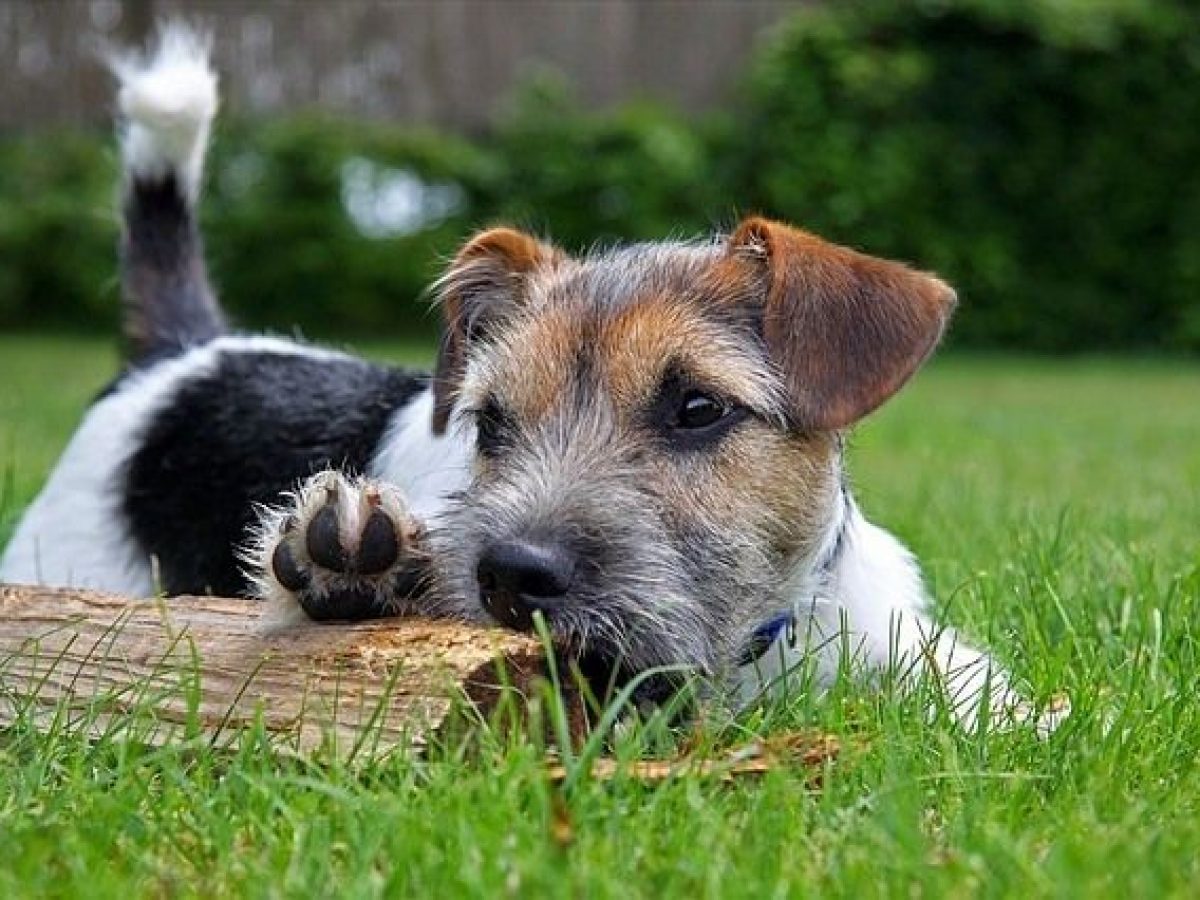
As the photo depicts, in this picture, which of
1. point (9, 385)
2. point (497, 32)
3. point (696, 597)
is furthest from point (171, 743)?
point (497, 32)

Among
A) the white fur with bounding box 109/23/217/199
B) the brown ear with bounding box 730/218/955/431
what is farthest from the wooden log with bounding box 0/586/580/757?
the white fur with bounding box 109/23/217/199

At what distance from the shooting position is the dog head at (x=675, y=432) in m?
3.21

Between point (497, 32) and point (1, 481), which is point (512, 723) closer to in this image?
point (1, 481)

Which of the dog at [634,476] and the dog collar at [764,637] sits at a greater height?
the dog at [634,476]

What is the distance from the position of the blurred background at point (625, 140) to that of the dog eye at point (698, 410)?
1194 centimetres

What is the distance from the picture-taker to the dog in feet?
10.7

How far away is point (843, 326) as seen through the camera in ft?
12.0

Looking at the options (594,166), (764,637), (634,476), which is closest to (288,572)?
(634,476)

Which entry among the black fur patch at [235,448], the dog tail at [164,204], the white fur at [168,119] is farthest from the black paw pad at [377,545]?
the white fur at [168,119]

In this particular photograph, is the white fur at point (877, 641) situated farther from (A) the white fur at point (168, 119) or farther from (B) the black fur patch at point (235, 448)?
(A) the white fur at point (168, 119)

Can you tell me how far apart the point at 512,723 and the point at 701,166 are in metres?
13.7

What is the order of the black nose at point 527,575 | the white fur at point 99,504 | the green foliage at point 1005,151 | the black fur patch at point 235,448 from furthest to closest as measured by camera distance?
1. the green foliage at point 1005,151
2. the white fur at point 99,504
3. the black fur patch at point 235,448
4. the black nose at point 527,575

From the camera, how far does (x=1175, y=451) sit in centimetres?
916

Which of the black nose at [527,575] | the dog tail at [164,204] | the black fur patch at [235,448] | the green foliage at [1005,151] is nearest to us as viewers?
the black nose at [527,575]
